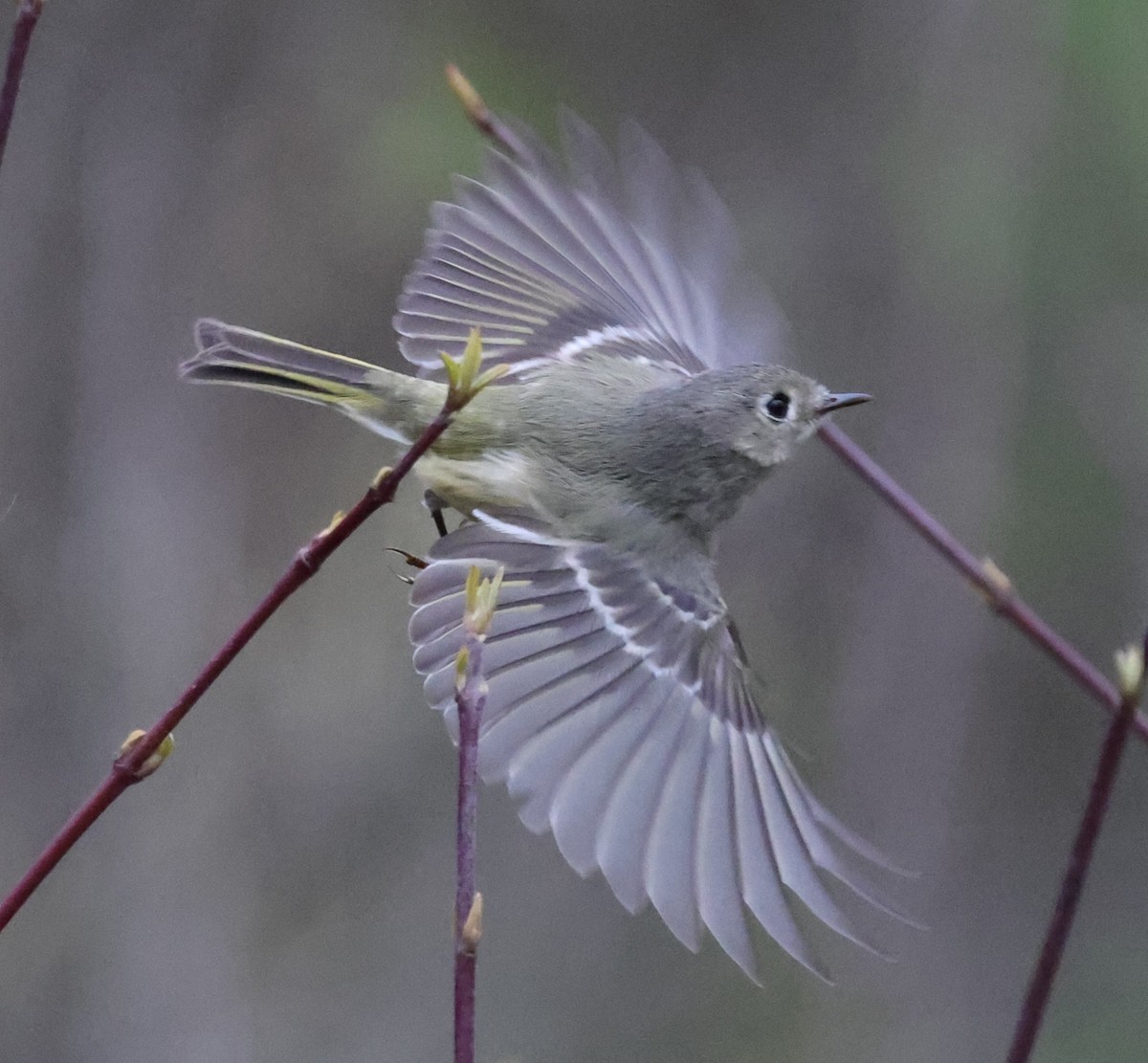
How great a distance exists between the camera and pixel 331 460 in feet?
16.6

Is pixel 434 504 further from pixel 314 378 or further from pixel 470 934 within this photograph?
pixel 470 934

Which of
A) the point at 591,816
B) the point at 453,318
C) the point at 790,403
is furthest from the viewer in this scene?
the point at 453,318

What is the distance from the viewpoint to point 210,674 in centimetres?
114

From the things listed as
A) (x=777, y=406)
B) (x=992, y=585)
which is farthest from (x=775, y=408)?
(x=992, y=585)

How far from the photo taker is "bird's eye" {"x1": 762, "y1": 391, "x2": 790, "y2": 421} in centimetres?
253

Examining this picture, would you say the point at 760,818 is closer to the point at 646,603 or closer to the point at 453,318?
the point at 646,603

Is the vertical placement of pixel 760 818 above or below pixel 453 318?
below

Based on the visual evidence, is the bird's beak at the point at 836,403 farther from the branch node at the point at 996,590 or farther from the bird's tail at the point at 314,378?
the branch node at the point at 996,590

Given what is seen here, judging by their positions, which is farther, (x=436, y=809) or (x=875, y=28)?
(x=436, y=809)

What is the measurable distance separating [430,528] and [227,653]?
3.39 metres

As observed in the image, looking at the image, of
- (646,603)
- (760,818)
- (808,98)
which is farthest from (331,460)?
(760,818)

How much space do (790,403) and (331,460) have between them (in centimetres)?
277

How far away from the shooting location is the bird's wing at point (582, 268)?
2.94 metres

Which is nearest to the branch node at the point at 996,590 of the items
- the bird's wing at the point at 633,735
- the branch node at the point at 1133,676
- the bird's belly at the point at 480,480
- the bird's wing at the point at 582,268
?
the bird's wing at the point at 633,735
